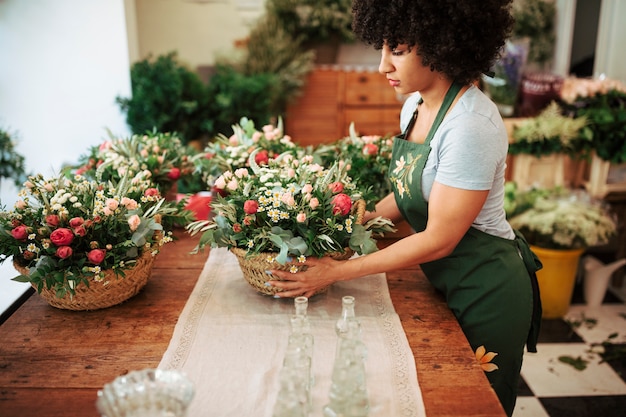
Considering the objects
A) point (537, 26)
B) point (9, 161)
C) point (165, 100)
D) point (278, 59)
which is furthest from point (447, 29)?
point (537, 26)

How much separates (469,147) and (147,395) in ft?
3.05

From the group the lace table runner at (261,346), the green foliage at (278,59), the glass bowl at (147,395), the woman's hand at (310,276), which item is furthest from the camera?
the green foliage at (278,59)

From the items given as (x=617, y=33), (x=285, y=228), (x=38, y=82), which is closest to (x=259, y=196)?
(x=285, y=228)

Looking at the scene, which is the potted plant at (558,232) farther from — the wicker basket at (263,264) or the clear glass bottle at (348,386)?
the clear glass bottle at (348,386)

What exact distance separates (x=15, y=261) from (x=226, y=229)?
0.55m

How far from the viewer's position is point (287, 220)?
148 cm

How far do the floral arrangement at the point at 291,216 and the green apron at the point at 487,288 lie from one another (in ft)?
0.65

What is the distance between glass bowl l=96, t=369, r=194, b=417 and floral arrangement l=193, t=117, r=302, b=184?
3.56ft

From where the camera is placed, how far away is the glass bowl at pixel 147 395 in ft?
3.22

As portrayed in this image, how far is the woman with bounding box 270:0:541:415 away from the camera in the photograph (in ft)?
4.73

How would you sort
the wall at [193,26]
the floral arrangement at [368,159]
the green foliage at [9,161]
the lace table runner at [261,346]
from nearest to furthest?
the lace table runner at [261,346]
the floral arrangement at [368,159]
the green foliage at [9,161]
the wall at [193,26]

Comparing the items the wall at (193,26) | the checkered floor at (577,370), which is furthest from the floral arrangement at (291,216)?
the wall at (193,26)

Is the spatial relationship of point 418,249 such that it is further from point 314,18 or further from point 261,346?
point 314,18

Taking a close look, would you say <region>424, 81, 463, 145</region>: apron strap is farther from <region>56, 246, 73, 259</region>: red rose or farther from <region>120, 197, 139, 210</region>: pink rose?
<region>56, 246, 73, 259</region>: red rose
